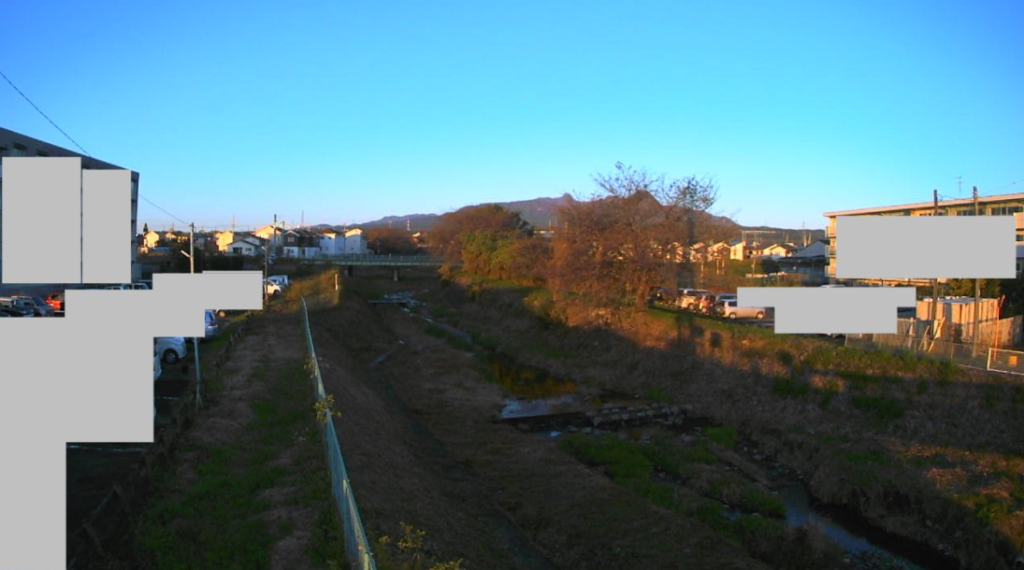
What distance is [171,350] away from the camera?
18.6 meters

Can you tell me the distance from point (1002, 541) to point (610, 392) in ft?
40.0

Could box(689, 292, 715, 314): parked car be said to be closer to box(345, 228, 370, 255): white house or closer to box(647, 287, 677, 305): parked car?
box(647, 287, 677, 305): parked car

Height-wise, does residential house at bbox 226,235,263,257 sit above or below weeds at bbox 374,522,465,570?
above

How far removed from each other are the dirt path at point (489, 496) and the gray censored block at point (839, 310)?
19.7 feet

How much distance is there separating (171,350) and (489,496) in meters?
11.6

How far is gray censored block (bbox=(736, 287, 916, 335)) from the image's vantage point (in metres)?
14.3

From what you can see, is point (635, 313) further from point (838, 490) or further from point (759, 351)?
point (838, 490)

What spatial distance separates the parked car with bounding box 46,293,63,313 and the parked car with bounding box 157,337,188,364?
21.2 ft

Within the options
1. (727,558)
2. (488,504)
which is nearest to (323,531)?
(488,504)

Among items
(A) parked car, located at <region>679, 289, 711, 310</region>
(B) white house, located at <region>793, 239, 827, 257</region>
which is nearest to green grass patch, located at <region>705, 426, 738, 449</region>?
(A) parked car, located at <region>679, 289, 711, 310</region>

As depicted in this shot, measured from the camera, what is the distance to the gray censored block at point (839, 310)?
562 inches

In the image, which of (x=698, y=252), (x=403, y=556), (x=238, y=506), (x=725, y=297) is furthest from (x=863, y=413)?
(x=725, y=297)

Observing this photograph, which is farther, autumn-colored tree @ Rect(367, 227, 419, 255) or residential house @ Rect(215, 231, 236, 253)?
autumn-colored tree @ Rect(367, 227, 419, 255)

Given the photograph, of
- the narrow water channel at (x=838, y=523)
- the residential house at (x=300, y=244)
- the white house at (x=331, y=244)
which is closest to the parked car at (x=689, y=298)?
the narrow water channel at (x=838, y=523)
